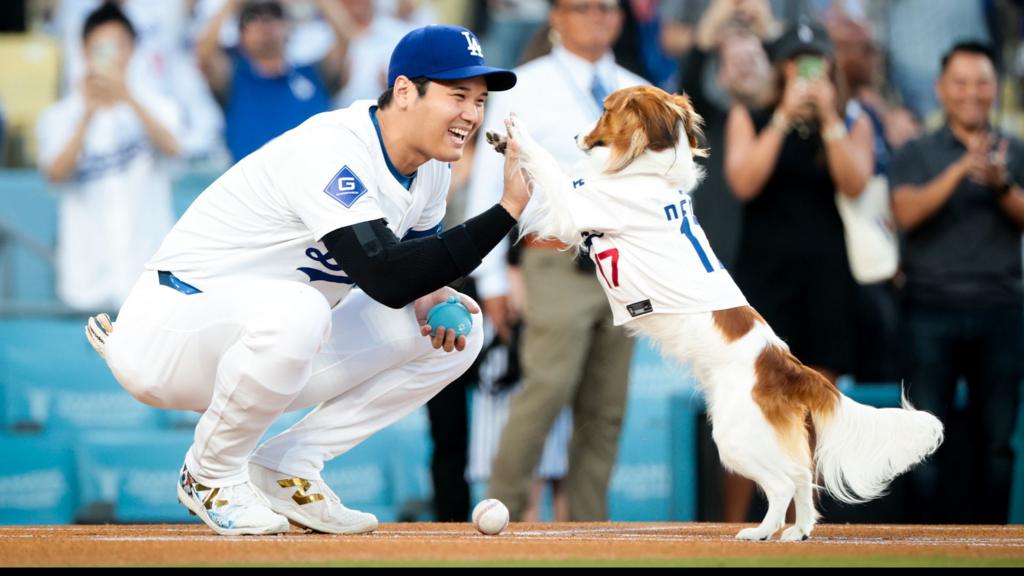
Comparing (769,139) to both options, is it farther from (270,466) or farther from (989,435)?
(270,466)

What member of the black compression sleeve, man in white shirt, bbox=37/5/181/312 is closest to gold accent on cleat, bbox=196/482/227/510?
the black compression sleeve

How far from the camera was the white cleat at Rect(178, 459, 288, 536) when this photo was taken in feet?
13.0

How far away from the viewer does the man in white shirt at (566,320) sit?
5.66 m

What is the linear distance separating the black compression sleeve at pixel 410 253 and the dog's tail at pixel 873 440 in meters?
1.12

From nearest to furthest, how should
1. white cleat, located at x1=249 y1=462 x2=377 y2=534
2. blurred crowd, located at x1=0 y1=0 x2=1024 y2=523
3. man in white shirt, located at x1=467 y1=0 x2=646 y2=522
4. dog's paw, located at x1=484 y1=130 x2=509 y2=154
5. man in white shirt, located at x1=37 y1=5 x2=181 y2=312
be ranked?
dog's paw, located at x1=484 y1=130 x2=509 y2=154
white cleat, located at x1=249 y1=462 x2=377 y2=534
man in white shirt, located at x1=467 y1=0 x2=646 y2=522
blurred crowd, located at x1=0 y1=0 x2=1024 y2=523
man in white shirt, located at x1=37 y1=5 x2=181 y2=312

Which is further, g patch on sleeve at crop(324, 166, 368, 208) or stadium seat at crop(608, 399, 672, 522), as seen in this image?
stadium seat at crop(608, 399, 672, 522)

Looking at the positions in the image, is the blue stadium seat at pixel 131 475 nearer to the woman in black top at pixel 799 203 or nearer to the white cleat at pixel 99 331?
the white cleat at pixel 99 331

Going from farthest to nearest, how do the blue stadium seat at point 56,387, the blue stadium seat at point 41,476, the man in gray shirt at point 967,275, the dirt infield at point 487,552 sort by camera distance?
1. the blue stadium seat at point 56,387
2. the blue stadium seat at point 41,476
3. the man in gray shirt at point 967,275
4. the dirt infield at point 487,552

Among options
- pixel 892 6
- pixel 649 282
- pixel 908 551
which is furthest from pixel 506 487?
pixel 892 6

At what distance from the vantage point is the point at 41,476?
6.54 metres

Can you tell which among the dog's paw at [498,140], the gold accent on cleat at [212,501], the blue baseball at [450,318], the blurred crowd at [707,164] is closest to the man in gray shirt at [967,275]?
the blurred crowd at [707,164]

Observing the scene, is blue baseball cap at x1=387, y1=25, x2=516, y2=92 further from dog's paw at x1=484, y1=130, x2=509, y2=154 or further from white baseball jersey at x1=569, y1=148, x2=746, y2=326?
white baseball jersey at x1=569, y1=148, x2=746, y2=326

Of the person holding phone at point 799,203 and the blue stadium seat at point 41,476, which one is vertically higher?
the person holding phone at point 799,203

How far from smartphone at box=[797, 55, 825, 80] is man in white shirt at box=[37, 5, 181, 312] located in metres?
3.30
